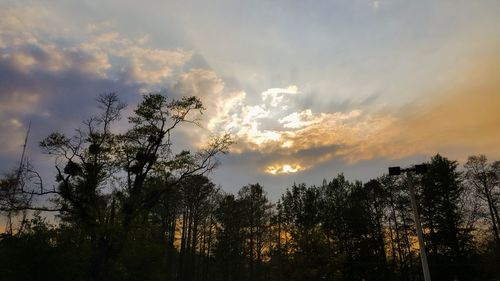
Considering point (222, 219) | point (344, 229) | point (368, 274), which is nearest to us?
point (368, 274)

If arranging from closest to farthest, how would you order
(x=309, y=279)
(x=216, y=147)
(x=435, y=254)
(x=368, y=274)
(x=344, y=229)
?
1. (x=216, y=147)
2. (x=309, y=279)
3. (x=435, y=254)
4. (x=368, y=274)
5. (x=344, y=229)

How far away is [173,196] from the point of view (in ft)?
149

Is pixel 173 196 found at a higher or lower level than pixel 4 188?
higher

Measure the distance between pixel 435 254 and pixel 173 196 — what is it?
3181cm

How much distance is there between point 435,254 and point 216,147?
2893 centimetres

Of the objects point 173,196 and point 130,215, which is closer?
point 130,215

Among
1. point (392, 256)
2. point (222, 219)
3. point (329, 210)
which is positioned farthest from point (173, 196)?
point (392, 256)

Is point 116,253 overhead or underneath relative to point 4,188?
underneath

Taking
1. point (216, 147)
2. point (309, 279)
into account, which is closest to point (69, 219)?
point (216, 147)

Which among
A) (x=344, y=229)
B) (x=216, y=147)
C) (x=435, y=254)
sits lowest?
(x=435, y=254)

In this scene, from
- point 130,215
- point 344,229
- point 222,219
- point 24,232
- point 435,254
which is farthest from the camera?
point 222,219

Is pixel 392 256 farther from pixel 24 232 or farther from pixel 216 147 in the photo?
pixel 24 232

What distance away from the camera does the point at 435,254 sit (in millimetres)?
38406

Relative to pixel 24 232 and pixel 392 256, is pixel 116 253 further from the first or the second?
pixel 392 256
